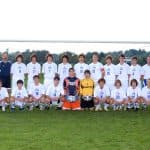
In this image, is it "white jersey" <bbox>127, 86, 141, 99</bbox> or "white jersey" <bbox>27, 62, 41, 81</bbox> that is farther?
"white jersey" <bbox>27, 62, 41, 81</bbox>

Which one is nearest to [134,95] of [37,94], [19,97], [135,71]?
[135,71]

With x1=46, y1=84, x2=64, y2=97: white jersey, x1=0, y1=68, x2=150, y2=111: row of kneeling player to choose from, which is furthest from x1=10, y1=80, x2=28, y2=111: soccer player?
x1=46, y1=84, x2=64, y2=97: white jersey

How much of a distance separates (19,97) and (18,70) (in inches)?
26.8

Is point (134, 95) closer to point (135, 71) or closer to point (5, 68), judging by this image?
point (135, 71)

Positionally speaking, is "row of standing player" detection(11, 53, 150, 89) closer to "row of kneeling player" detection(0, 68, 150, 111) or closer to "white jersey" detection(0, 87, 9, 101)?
"row of kneeling player" detection(0, 68, 150, 111)

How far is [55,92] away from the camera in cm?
1117

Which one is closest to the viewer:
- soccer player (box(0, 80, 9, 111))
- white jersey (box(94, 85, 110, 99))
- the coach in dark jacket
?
soccer player (box(0, 80, 9, 111))

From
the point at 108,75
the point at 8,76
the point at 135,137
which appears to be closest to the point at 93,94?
the point at 108,75

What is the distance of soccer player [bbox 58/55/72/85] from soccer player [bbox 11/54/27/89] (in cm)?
79

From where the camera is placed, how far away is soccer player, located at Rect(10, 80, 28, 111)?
35.9 feet

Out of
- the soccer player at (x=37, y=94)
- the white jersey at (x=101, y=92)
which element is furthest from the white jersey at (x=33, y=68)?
the white jersey at (x=101, y=92)

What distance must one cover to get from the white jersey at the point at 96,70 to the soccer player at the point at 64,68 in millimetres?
503

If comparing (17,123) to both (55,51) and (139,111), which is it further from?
(55,51)

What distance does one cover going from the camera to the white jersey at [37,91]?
36.6ft
